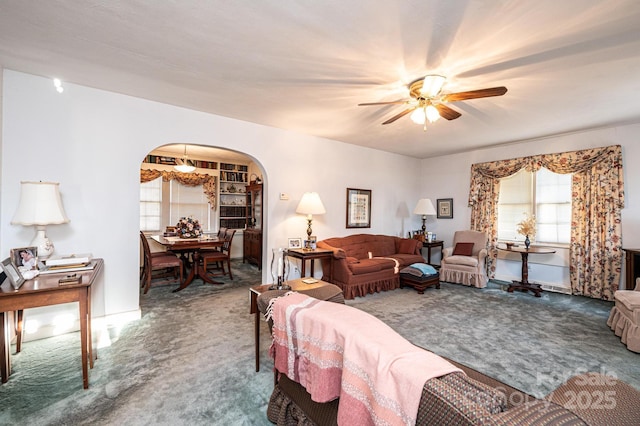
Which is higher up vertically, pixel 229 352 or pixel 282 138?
pixel 282 138

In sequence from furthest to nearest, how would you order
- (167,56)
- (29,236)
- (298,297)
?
(29,236) → (167,56) → (298,297)

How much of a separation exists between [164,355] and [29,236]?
1842 millimetres

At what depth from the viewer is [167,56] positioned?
242 cm

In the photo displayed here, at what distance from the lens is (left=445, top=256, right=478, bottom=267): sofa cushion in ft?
16.4

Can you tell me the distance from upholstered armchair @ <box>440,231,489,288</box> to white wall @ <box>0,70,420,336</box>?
3.28 meters

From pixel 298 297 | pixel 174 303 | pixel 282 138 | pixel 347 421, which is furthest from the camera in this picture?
pixel 282 138

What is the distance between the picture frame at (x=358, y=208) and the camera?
17.9 feet

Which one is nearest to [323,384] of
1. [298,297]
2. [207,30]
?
[298,297]

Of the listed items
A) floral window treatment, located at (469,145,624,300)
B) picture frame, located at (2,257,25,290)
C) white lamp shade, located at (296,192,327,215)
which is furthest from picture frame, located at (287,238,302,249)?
floral window treatment, located at (469,145,624,300)

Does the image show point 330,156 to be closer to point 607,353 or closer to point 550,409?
point 607,353

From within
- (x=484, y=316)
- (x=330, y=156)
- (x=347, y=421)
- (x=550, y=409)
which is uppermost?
(x=330, y=156)

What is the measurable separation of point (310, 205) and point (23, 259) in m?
3.11

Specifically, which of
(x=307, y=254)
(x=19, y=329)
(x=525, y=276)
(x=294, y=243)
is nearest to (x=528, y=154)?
(x=525, y=276)

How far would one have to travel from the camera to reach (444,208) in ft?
20.9
